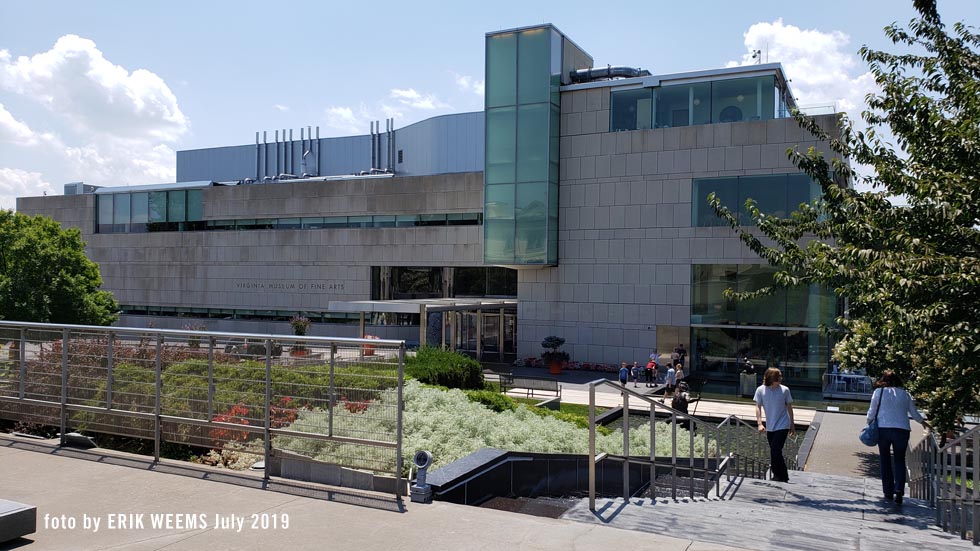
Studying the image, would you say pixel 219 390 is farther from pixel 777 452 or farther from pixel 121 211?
pixel 121 211

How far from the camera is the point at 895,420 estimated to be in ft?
30.2

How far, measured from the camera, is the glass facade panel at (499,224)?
106 ft

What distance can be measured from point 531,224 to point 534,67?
21.9 feet

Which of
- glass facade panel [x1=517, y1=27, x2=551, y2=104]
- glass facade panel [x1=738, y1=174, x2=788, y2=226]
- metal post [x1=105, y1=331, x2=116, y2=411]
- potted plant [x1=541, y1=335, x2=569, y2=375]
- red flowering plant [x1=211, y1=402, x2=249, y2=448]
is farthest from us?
glass facade panel [x1=517, y1=27, x2=551, y2=104]

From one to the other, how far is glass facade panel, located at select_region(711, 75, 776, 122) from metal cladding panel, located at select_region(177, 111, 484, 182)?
21.4m

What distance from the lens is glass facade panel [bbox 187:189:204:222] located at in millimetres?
44750

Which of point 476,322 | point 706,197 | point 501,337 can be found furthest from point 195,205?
point 706,197

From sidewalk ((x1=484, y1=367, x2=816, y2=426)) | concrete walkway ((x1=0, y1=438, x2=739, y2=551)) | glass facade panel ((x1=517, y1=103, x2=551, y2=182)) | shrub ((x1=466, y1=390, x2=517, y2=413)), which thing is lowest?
sidewalk ((x1=484, y1=367, x2=816, y2=426))

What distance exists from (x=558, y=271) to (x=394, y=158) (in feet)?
93.3

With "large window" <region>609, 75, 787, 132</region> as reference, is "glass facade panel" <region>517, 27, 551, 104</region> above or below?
above

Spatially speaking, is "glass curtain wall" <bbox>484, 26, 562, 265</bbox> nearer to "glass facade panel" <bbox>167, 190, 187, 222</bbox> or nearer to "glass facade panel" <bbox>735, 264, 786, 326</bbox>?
"glass facade panel" <bbox>735, 264, 786, 326</bbox>

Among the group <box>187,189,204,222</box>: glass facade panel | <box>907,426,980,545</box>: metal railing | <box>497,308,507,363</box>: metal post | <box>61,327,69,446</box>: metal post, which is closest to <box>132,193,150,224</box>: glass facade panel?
<box>187,189,204,222</box>: glass facade panel

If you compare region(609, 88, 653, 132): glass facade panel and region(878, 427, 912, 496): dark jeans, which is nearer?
region(878, 427, 912, 496): dark jeans

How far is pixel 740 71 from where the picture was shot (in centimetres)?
2870
